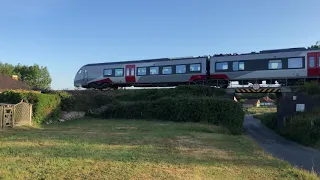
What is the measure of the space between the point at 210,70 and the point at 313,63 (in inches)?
338

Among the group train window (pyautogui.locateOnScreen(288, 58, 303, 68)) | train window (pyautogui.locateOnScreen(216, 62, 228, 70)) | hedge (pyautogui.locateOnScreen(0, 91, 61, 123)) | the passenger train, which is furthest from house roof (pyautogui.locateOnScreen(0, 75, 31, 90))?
train window (pyautogui.locateOnScreen(288, 58, 303, 68))

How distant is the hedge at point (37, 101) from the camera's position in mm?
21594

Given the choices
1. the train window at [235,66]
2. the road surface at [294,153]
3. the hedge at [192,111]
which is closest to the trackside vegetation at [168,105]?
the hedge at [192,111]

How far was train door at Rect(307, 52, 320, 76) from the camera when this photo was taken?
25.0 metres

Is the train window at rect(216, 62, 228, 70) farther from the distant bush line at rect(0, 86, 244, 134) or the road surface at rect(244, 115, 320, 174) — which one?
the road surface at rect(244, 115, 320, 174)

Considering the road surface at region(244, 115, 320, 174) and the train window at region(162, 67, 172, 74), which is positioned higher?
the train window at region(162, 67, 172, 74)

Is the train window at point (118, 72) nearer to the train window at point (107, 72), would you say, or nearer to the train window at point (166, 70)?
the train window at point (107, 72)

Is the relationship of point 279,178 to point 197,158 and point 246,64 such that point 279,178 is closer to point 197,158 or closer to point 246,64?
point 197,158

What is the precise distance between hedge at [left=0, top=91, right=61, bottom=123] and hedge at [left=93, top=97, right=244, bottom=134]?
22.5 feet

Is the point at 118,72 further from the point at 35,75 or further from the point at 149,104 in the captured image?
the point at 35,75

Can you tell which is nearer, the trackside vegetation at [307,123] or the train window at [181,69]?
the trackside vegetation at [307,123]

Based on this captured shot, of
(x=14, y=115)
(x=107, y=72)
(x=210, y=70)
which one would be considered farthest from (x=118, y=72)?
(x=14, y=115)

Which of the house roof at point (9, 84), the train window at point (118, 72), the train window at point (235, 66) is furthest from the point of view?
A: the house roof at point (9, 84)

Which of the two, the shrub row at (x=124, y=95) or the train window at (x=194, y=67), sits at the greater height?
the train window at (x=194, y=67)
